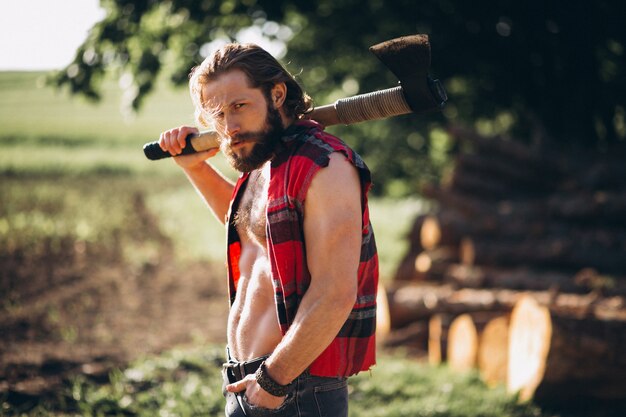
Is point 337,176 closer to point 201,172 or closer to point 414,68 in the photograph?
point 414,68

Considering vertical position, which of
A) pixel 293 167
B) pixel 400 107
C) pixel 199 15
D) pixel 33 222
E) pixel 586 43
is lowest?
pixel 33 222

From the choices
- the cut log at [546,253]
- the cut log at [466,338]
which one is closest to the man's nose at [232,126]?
the cut log at [466,338]

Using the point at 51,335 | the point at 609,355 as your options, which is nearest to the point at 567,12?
the point at 609,355

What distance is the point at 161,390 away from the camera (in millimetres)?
4309

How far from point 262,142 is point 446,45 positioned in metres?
5.40

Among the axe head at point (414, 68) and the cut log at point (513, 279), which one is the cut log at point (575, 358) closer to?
the cut log at point (513, 279)

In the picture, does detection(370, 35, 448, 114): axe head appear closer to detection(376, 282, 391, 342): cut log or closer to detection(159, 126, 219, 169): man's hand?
detection(159, 126, 219, 169): man's hand

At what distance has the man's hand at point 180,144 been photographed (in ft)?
7.61

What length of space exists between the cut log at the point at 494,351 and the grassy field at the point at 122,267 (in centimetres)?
16

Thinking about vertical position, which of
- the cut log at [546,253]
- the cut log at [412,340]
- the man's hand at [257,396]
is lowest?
the cut log at [412,340]

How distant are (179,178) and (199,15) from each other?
16.0m

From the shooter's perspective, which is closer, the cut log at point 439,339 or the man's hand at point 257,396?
the man's hand at point 257,396

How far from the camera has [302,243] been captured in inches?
70.6

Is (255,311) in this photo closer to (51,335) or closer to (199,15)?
(51,335)
